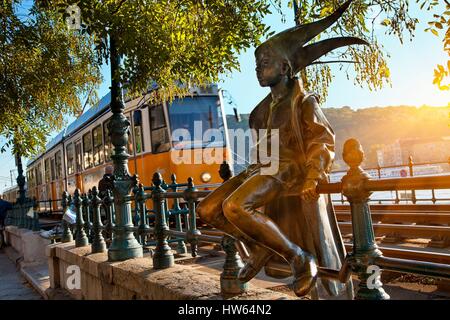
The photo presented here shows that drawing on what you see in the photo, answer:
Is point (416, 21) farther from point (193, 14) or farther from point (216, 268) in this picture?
point (216, 268)

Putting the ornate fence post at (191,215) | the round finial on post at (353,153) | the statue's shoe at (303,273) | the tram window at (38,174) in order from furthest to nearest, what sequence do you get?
the tram window at (38,174) < the ornate fence post at (191,215) < the statue's shoe at (303,273) < the round finial on post at (353,153)

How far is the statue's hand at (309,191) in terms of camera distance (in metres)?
2.29

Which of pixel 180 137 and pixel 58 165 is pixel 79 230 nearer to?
pixel 180 137

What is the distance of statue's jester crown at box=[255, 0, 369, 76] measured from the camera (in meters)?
2.50

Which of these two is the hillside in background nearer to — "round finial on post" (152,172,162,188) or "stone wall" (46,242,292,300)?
"stone wall" (46,242,292,300)

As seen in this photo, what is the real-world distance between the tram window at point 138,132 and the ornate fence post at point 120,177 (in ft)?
18.3

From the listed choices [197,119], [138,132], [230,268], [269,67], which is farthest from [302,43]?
[138,132]

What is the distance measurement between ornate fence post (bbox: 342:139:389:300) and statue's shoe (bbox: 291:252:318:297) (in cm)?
28

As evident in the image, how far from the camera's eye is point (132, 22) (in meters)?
5.38

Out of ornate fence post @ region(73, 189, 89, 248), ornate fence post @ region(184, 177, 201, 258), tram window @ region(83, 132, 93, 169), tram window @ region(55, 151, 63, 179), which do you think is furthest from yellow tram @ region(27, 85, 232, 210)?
tram window @ region(55, 151, 63, 179)

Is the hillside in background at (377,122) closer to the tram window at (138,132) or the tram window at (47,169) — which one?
the tram window at (47,169)

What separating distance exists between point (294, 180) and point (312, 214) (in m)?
0.21

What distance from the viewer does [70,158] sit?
56.4 feet

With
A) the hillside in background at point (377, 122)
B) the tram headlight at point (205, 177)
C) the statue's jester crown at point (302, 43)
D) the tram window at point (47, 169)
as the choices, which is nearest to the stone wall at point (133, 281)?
the statue's jester crown at point (302, 43)
